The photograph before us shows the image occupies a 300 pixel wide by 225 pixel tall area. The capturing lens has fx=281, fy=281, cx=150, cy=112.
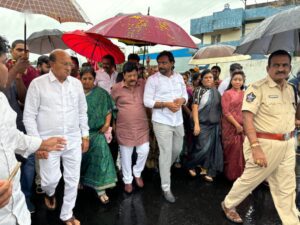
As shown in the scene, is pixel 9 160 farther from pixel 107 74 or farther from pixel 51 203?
pixel 107 74

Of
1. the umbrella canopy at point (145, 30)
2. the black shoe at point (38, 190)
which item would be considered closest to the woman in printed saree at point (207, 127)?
the umbrella canopy at point (145, 30)

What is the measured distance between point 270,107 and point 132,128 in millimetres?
1791

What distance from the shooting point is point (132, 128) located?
3809 mm

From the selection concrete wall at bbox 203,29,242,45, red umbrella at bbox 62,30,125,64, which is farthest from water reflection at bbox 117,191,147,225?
concrete wall at bbox 203,29,242,45

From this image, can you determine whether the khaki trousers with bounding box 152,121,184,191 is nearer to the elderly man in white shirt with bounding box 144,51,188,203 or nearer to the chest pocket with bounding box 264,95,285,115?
the elderly man in white shirt with bounding box 144,51,188,203

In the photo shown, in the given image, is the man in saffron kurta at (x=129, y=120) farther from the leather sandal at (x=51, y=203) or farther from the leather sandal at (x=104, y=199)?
the leather sandal at (x=51, y=203)

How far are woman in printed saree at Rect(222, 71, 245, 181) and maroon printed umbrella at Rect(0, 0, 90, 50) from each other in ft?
7.75

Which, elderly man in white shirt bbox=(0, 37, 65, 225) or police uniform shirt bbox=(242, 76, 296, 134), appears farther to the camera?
police uniform shirt bbox=(242, 76, 296, 134)

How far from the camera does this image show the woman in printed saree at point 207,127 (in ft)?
14.0

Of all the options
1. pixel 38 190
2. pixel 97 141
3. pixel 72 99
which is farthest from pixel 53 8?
pixel 38 190

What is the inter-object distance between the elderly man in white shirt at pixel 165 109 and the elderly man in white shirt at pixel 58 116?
104 cm

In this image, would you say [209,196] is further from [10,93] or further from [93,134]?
[10,93]

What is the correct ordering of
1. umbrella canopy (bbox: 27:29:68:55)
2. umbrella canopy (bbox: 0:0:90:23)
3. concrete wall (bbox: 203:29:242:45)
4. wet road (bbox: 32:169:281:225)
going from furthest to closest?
concrete wall (bbox: 203:29:242:45)
umbrella canopy (bbox: 27:29:68:55)
wet road (bbox: 32:169:281:225)
umbrella canopy (bbox: 0:0:90:23)

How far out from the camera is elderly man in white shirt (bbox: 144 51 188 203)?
3.61m
